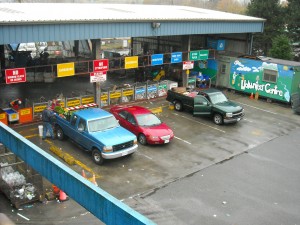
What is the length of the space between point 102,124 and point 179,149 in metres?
3.82

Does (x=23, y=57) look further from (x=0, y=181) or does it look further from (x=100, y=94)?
(x=0, y=181)

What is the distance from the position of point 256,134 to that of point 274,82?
7.10 metres

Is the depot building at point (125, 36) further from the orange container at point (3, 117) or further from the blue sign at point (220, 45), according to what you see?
the orange container at point (3, 117)

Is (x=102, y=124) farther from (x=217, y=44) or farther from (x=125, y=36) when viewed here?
(x=217, y=44)

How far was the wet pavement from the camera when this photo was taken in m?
11.2

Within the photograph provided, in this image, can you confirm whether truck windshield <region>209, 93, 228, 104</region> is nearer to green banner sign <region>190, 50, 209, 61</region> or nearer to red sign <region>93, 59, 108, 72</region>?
green banner sign <region>190, 50, 209, 61</region>

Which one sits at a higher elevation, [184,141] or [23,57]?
[23,57]

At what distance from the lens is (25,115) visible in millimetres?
19250

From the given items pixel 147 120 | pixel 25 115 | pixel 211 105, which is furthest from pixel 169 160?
pixel 25 115

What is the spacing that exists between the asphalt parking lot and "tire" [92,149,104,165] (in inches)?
7.9

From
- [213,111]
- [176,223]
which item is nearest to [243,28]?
[213,111]

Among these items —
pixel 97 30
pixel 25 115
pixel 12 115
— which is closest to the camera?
pixel 12 115

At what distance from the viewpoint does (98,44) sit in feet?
69.0

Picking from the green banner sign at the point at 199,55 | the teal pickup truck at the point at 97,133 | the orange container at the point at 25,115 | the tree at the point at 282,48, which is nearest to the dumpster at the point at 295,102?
the green banner sign at the point at 199,55
